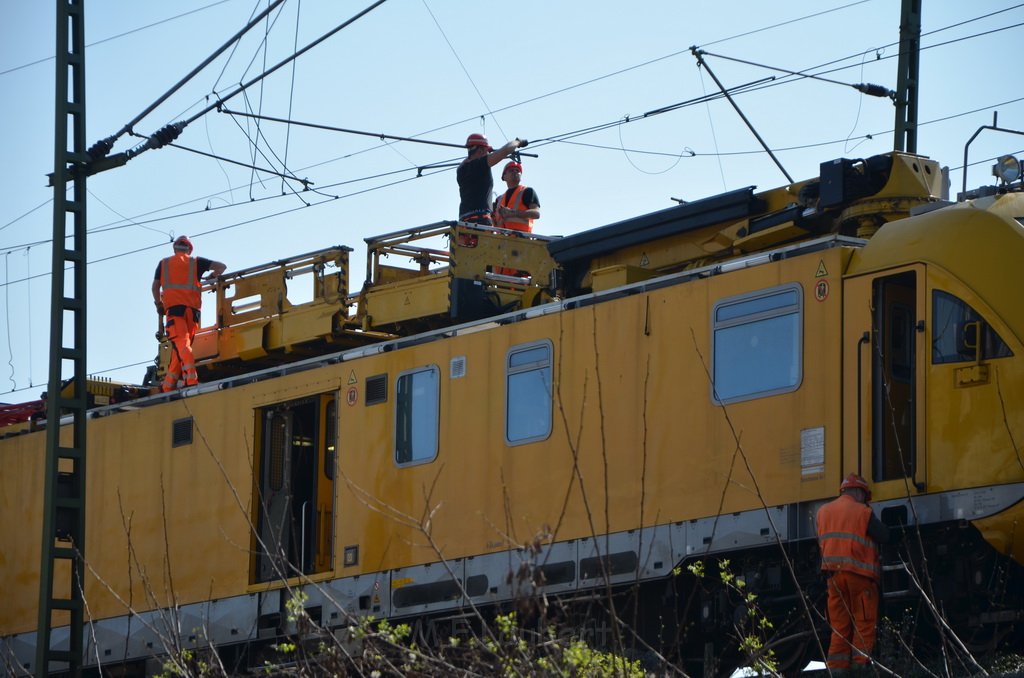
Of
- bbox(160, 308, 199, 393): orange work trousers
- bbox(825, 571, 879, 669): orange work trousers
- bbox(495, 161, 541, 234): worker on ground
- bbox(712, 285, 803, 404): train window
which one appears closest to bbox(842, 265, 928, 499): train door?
bbox(712, 285, 803, 404): train window

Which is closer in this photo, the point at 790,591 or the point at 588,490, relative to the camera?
the point at 790,591

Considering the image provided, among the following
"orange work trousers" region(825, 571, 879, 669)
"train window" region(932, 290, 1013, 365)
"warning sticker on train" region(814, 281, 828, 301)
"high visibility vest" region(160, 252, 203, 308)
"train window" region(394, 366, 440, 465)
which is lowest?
"orange work trousers" region(825, 571, 879, 669)

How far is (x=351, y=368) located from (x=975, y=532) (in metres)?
7.52

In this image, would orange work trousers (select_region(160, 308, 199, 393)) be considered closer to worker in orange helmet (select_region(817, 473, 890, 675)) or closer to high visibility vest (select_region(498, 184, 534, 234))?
high visibility vest (select_region(498, 184, 534, 234))

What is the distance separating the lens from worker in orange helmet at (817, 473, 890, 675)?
45.0ft

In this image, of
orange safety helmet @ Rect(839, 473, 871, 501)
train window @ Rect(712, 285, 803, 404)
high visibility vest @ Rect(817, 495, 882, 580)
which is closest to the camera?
high visibility vest @ Rect(817, 495, 882, 580)

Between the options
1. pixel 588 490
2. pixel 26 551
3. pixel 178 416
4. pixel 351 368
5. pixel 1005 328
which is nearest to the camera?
pixel 1005 328

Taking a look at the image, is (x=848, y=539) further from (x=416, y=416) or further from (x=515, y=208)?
(x=515, y=208)

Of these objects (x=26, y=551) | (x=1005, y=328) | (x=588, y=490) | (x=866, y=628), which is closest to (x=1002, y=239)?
(x=1005, y=328)

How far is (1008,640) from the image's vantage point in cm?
1389

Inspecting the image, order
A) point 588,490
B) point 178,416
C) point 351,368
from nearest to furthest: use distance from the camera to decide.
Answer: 1. point 588,490
2. point 351,368
3. point 178,416

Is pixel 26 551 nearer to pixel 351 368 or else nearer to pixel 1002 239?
pixel 351 368

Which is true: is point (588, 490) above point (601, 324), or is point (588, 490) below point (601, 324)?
below

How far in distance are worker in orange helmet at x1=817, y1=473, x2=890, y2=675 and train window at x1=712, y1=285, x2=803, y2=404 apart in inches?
53.9
